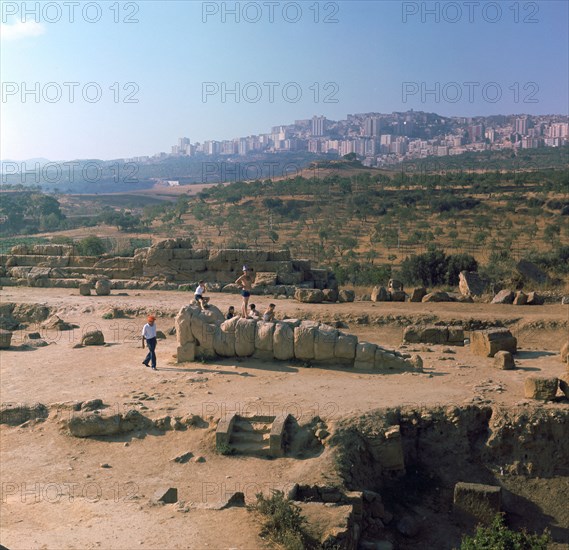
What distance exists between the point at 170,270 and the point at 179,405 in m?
11.6

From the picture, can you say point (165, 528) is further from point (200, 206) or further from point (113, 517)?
point (200, 206)

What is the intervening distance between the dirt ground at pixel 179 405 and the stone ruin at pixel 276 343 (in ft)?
0.94

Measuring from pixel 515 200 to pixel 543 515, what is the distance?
134 feet

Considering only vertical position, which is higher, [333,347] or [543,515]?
[333,347]

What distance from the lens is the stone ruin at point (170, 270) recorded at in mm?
22719

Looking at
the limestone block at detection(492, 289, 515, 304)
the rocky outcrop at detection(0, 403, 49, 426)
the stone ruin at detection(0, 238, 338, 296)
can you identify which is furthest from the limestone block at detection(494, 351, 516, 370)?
the rocky outcrop at detection(0, 403, 49, 426)

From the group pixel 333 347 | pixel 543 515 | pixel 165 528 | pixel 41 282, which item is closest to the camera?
pixel 165 528

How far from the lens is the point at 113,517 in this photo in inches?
370

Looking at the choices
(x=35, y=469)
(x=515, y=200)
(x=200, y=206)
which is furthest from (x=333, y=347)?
(x=200, y=206)

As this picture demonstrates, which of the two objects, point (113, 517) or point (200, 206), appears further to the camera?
point (200, 206)

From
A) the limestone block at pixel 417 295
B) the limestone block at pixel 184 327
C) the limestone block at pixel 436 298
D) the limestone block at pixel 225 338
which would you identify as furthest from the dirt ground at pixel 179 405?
the limestone block at pixel 417 295

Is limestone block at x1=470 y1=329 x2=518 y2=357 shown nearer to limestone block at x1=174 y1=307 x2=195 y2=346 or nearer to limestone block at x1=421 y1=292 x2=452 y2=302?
limestone block at x1=421 y1=292 x2=452 y2=302

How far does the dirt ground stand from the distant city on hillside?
8610 centimetres

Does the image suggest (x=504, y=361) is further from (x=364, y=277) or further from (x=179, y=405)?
(x=364, y=277)
